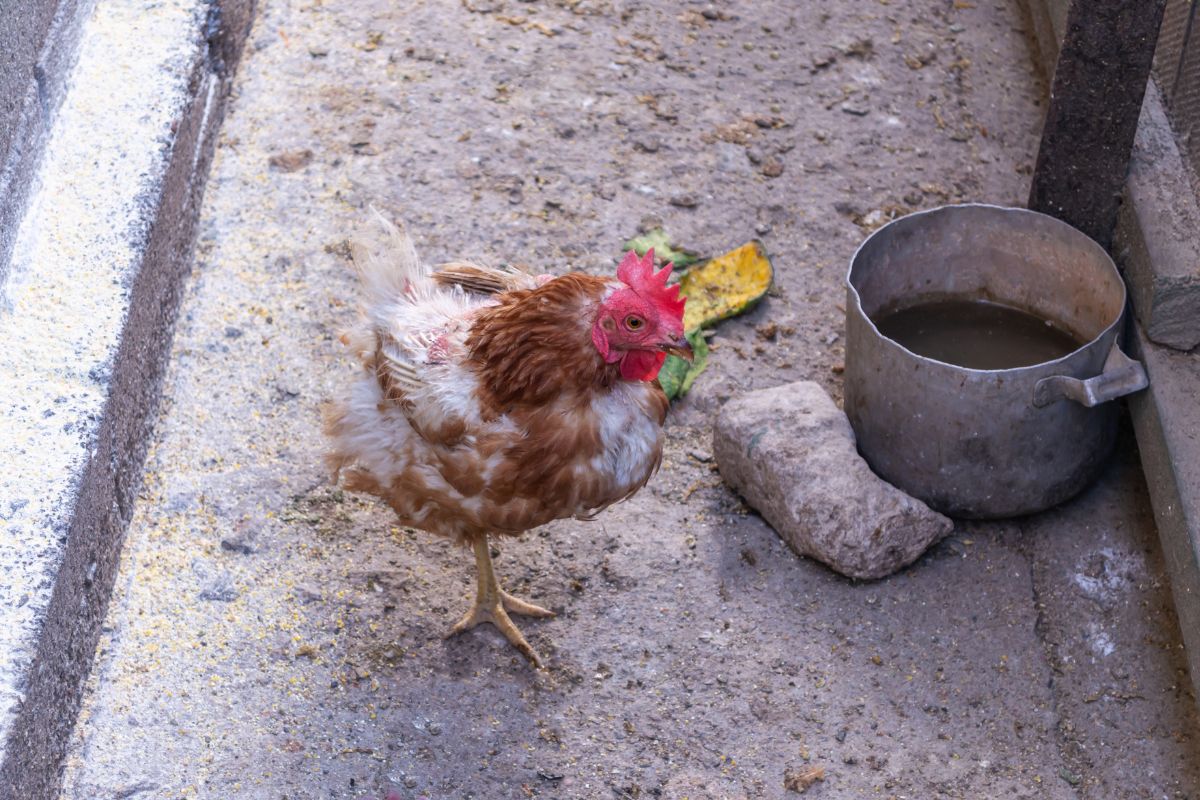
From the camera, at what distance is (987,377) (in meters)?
3.05

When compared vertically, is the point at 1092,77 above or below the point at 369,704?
above

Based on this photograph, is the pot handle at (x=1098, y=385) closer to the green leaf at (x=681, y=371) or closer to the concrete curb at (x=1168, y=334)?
the concrete curb at (x=1168, y=334)

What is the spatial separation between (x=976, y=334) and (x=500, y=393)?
159 centimetres

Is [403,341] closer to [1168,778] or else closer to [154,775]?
[154,775]

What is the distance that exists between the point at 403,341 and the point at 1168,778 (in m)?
2.07

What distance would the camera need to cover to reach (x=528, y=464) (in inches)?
106

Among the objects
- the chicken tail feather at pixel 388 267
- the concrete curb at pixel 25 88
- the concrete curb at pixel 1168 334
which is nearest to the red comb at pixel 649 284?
the chicken tail feather at pixel 388 267

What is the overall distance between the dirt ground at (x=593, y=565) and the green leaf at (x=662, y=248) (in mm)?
74

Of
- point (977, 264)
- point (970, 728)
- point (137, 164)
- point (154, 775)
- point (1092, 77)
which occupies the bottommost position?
point (970, 728)

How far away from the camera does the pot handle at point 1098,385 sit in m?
3.01

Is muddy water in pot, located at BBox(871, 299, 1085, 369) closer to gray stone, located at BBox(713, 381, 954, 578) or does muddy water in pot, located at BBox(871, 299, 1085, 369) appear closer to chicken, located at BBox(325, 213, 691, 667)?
gray stone, located at BBox(713, 381, 954, 578)

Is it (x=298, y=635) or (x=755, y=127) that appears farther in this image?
(x=755, y=127)

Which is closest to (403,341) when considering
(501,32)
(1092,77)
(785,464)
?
(785,464)

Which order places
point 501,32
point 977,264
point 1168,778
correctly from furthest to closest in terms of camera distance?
1. point 501,32
2. point 977,264
3. point 1168,778
